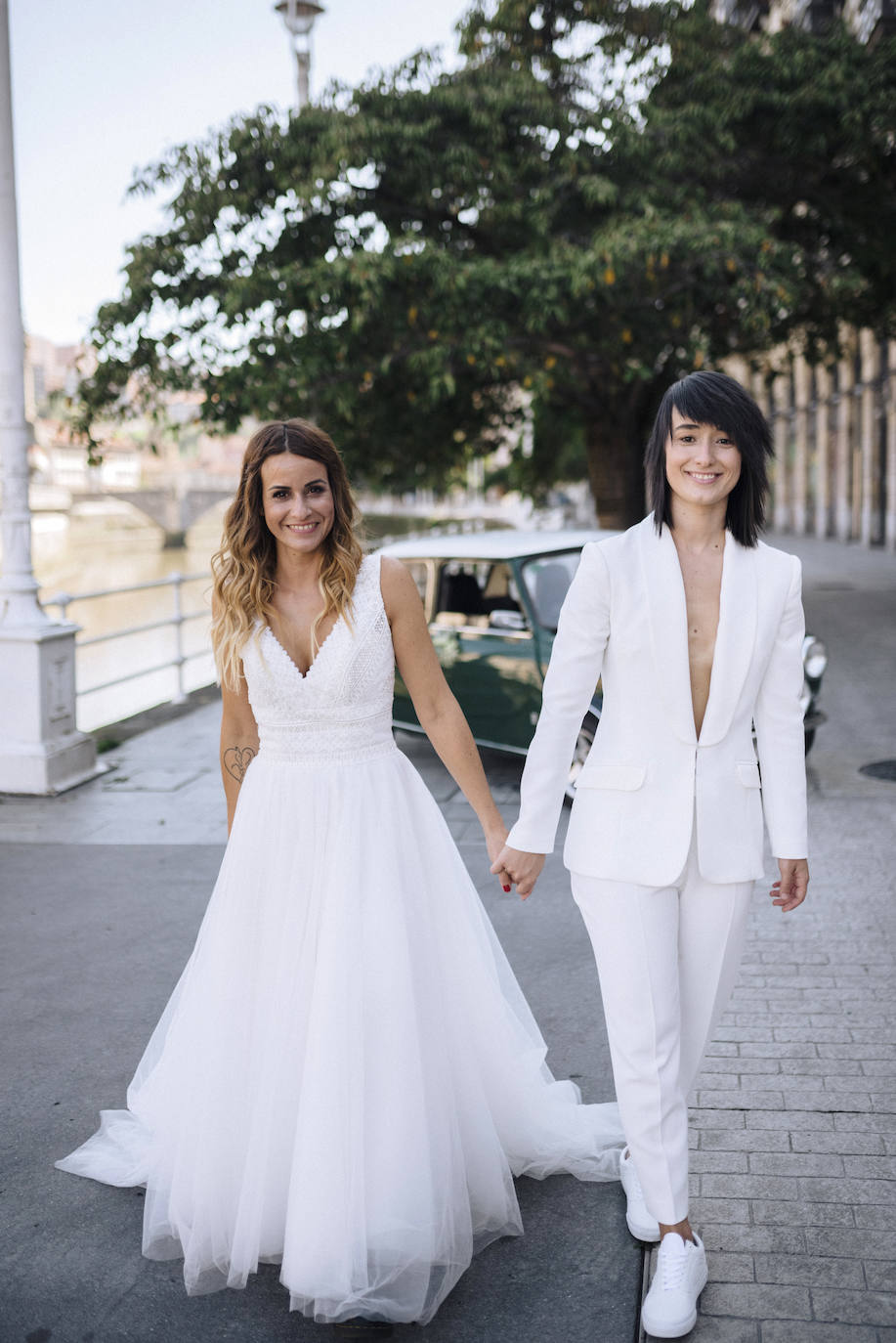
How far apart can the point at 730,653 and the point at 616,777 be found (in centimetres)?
34

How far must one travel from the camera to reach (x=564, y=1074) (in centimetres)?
363

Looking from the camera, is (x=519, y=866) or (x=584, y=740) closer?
(x=519, y=866)

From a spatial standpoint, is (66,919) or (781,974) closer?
(781,974)

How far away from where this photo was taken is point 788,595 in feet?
8.07

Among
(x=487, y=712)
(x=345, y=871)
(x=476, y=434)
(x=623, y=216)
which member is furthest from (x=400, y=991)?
(x=476, y=434)

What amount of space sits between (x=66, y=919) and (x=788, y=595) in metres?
3.87

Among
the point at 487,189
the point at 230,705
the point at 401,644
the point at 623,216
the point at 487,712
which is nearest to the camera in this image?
the point at 401,644

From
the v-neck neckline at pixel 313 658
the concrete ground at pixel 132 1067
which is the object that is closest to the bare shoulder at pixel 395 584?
the v-neck neckline at pixel 313 658

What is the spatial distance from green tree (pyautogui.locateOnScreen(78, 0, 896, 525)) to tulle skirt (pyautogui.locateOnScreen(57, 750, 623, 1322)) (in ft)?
29.0

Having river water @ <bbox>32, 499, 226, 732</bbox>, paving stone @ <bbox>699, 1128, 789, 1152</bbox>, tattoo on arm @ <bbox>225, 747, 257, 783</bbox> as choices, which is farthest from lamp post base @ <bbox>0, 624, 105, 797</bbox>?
paving stone @ <bbox>699, 1128, 789, 1152</bbox>

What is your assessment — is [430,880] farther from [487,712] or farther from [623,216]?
[623,216]

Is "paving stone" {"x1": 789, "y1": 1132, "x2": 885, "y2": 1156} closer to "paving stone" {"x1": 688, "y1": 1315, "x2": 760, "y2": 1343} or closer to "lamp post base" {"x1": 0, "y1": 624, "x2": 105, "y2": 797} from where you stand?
"paving stone" {"x1": 688, "y1": 1315, "x2": 760, "y2": 1343}

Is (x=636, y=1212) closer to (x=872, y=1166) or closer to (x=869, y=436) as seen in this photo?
(x=872, y=1166)

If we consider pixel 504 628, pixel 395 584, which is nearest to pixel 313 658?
pixel 395 584
